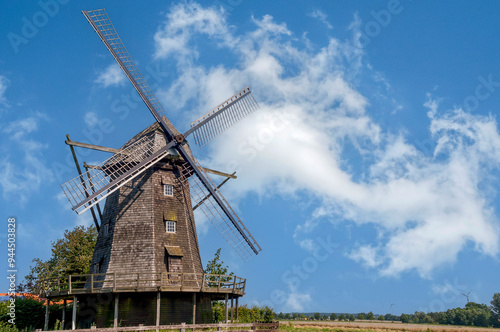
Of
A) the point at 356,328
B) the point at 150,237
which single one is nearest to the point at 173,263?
the point at 150,237

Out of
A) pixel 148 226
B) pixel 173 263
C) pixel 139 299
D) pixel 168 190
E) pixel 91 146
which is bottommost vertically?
pixel 139 299

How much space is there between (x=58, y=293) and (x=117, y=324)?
4.01 meters

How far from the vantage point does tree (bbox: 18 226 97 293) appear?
40.0 m

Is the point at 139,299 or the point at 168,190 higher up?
the point at 168,190

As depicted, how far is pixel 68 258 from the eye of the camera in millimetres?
40781

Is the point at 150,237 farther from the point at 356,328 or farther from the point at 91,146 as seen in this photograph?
the point at 356,328

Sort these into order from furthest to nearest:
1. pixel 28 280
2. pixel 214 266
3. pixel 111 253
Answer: pixel 28 280
pixel 214 266
pixel 111 253

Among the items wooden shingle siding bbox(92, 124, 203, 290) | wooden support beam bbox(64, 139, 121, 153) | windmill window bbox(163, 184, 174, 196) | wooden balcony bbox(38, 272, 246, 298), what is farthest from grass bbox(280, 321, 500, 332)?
wooden support beam bbox(64, 139, 121, 153)

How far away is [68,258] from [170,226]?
66.0 feet

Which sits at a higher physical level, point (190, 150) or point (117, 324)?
point (190, 150)

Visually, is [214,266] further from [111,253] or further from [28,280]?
[28,280]

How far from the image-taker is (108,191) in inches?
1037

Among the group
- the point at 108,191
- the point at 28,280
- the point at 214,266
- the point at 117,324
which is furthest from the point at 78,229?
the point at 117,324

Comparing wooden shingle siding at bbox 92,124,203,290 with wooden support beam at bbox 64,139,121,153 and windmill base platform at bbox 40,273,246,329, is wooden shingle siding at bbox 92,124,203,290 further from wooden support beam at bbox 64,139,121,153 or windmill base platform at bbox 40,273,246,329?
wooden support beam at bbox 64,139,121,153
